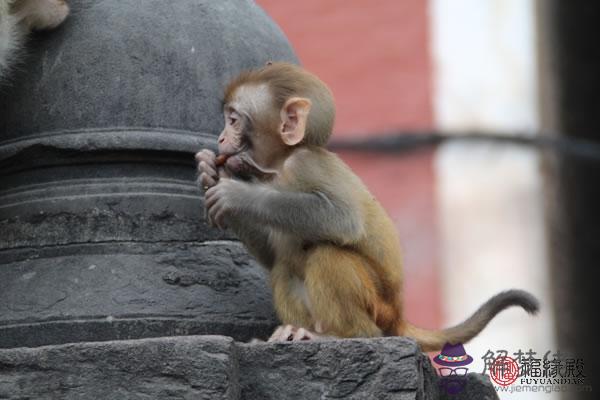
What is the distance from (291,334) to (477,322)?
28.4 inches

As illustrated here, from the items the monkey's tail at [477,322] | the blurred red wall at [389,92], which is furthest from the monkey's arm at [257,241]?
the blurred red wall at [389,92]

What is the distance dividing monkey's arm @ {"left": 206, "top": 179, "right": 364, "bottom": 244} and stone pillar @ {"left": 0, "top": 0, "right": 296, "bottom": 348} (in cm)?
42

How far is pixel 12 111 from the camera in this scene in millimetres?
5312

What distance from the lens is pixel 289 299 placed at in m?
4.84

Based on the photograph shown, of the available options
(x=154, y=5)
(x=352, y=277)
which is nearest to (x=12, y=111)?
(x=154, y=5)

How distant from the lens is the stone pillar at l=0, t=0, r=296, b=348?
199 inches

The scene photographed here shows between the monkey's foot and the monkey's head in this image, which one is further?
the monkey's head

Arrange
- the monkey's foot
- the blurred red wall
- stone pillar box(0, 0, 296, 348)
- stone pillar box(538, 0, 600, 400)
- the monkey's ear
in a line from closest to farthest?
the monkey's foot < the monkey's ear < stone pillar box(0, 0, 296, 348) < stone pillar box(538, 0, 600, 400) < the blurred red wall

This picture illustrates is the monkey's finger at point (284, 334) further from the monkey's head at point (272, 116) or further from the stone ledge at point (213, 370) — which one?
the monkey's head at point (272, 116)

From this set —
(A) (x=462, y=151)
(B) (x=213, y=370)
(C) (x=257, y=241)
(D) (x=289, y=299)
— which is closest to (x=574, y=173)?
(A) (x=462, y=151)

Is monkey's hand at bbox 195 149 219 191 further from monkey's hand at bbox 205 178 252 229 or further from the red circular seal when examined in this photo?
the red circular seal

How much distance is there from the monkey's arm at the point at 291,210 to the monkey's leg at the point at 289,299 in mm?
174

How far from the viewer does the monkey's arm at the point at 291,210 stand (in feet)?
15.4
